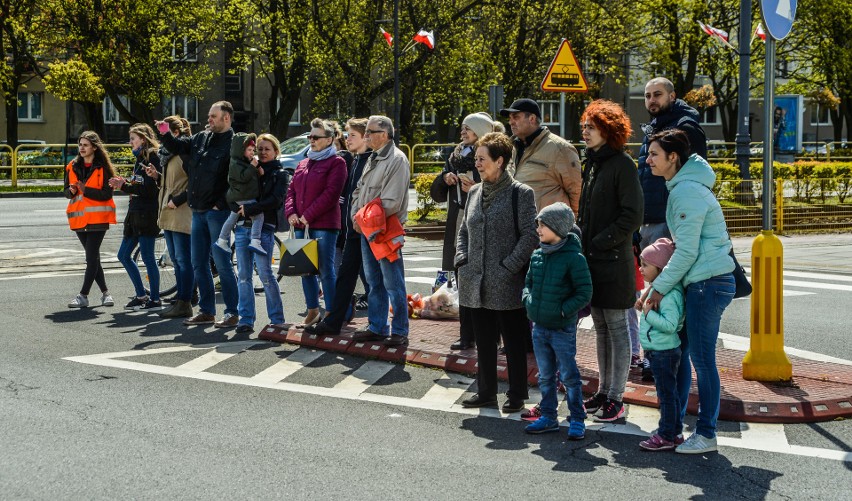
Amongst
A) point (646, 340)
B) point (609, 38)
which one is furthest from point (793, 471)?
point (609, 38)

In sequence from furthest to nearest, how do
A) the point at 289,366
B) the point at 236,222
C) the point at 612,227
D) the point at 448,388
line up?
the point at 236,222
the point at 289,366
the point at 448,388
the point at 612,227

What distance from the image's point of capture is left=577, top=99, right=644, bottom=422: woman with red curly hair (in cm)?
693

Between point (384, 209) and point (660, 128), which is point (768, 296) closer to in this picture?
point (660, 128)

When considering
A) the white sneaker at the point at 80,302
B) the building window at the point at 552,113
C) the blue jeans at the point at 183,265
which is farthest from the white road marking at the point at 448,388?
the building window at the point at 552,113

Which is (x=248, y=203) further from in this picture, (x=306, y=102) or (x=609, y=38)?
(x=306, y=102)

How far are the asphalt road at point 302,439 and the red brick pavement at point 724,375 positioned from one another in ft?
0.55

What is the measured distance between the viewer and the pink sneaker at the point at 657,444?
251 inches

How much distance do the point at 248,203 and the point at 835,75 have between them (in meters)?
46.3

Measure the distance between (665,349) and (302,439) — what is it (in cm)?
218

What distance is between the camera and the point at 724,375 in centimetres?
818

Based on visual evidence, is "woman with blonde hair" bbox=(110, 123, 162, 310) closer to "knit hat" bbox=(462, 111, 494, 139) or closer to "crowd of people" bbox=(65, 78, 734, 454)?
"crowd of people" bbox=(65, 78, 734, 454)

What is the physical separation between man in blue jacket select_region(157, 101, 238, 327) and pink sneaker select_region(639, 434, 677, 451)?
17.6ft

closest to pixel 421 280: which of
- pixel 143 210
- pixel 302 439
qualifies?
pixel 143 210

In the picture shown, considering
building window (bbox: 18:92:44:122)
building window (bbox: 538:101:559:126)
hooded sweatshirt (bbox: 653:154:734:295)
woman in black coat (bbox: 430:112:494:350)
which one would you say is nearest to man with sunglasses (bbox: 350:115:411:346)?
woman in black coat (bbox: 430:112:494:350)
